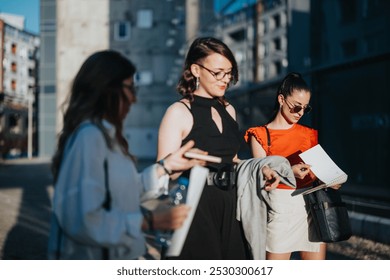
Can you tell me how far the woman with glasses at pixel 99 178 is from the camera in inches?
66.0

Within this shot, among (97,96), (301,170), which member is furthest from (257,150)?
(97,96)

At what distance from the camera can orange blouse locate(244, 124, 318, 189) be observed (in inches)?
114

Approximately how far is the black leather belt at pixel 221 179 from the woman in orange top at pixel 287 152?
1.19ft

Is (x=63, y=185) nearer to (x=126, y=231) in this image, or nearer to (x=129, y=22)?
(x=126, y=231)

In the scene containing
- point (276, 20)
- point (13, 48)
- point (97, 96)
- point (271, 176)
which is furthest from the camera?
point (276, 20)

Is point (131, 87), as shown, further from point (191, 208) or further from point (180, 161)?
point (191, 208)

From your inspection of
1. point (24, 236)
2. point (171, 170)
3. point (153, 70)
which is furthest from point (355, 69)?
point (153, 70)

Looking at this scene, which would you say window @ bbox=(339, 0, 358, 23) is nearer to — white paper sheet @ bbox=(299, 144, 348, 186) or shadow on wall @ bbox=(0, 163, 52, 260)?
shadow on wall @ bbox=(0, 163, 52, 260)

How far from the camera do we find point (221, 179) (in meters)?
2.47

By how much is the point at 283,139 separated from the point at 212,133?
23.4 inches

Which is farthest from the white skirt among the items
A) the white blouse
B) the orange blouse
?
the white blouse

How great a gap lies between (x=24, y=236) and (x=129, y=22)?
28632 mm

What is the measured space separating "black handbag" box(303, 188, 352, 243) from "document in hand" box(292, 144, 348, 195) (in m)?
0.12

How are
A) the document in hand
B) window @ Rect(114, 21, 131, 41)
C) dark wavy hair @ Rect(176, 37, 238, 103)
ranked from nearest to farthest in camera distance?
dark wavy hair @ Rect(176, 37, 238, 103), the document in hand, window @ Rect(114, 21, 131, 41)
